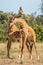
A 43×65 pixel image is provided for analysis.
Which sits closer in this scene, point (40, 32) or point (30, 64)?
point (30, 64)

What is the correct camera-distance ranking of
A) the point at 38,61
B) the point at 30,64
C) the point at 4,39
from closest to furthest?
the point at 30,64 < the point at 38,61 < the point at 4,39

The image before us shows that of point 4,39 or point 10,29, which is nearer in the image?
point 10,29

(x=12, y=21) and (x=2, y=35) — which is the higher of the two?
(x=12, y=21)

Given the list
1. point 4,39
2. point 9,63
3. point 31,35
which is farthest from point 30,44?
point 4,39

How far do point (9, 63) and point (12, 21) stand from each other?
1626 millimetres

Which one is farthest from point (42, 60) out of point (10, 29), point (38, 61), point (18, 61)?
point (10, 29)

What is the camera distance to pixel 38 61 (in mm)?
9617

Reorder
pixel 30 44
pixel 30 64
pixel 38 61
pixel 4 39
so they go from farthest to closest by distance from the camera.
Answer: pixel 4 39 → pixel 30 44 → pixel 38 61 → pixel 30 64

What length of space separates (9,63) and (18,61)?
0.35 metres

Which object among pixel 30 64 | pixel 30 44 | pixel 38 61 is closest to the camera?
pixel 30 64

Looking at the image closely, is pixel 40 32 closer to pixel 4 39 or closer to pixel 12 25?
pixel 4 39

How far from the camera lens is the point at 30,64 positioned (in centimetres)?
902

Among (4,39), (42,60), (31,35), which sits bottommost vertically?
(4,39)

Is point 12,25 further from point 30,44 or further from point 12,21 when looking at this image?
point 30,44
